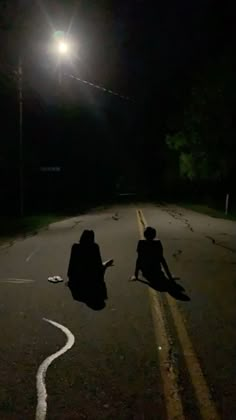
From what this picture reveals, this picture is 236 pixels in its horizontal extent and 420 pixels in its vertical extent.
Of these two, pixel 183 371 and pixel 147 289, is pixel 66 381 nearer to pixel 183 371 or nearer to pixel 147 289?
pixel 183 371

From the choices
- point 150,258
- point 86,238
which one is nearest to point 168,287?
point 150,258

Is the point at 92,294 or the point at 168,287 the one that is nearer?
the point at 92,294

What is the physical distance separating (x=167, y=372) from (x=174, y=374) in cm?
8

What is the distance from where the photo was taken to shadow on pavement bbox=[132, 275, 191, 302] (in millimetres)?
9179

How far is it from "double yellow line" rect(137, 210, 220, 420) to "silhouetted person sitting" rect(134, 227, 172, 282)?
2.42m

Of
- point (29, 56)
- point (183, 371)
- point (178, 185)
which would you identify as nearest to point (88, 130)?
point (178, 185)

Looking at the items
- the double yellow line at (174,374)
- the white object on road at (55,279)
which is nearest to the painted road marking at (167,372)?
the double yellow line at (174,374)

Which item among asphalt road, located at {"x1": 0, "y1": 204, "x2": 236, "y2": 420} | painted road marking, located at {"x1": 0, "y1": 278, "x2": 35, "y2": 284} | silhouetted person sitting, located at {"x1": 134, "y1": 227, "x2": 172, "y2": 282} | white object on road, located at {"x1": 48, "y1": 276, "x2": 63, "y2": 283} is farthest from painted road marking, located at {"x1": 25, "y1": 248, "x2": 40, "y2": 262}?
silhouetted person sitting, located at {"x1": 134, "y1": 227, "x2": 172, "y2": 282}

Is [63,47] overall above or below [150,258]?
above

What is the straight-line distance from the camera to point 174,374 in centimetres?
534

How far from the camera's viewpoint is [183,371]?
5441 mm

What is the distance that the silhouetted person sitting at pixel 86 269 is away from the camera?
9.48 metres

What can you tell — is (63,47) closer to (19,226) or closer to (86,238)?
(19,226)

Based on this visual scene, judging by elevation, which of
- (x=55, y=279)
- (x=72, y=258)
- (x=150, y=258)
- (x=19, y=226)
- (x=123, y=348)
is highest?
(x=72, y=258)
